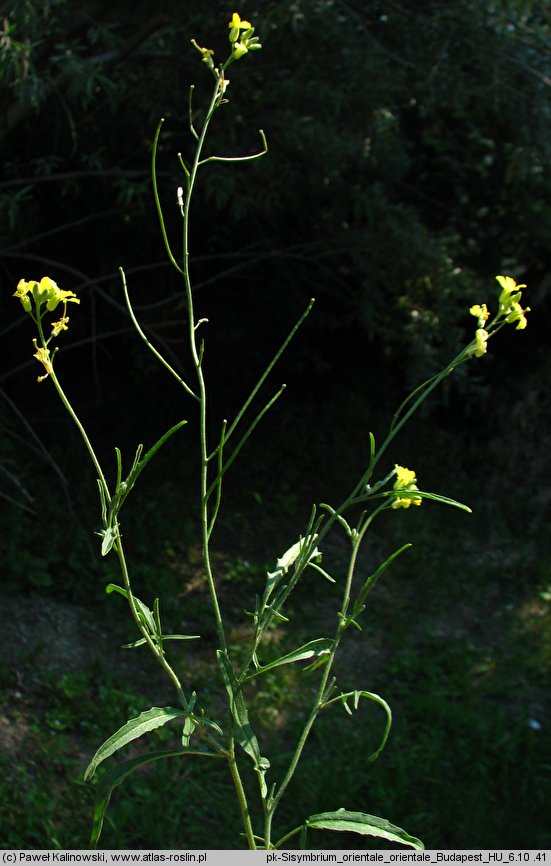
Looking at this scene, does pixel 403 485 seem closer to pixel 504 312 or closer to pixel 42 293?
pixel 504 312

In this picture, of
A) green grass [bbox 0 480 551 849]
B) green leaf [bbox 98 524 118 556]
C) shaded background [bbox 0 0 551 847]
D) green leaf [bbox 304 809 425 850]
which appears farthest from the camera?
shaded background [bbox 0 0 551 847]

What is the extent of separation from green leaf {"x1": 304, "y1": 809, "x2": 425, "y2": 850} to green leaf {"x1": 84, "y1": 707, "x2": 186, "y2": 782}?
10.6 inches

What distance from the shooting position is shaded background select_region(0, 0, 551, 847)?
11.2 ft

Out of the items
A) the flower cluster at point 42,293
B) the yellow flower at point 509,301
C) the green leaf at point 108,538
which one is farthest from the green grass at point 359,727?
the yellow flower at point 509,301

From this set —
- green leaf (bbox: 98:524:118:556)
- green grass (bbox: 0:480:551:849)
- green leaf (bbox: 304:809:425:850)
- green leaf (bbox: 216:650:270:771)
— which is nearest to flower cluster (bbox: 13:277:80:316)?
green leaf (bbox: 98:524:118:556)

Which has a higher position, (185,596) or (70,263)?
(70,263)

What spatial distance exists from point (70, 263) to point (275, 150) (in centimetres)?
133

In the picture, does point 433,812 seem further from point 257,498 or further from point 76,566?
point 257,498

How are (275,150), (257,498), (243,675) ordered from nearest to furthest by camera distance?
1. (243,675)
2. (275,150)
3. (257,498)

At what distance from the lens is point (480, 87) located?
405cm

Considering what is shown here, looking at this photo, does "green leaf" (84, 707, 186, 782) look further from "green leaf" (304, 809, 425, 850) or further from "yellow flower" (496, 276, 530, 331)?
Answer: "yellow flower" (496, 276, 530, 331)

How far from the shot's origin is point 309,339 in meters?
5.61

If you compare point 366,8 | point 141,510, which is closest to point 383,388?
point 141,510

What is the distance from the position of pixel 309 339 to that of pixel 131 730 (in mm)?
4415
